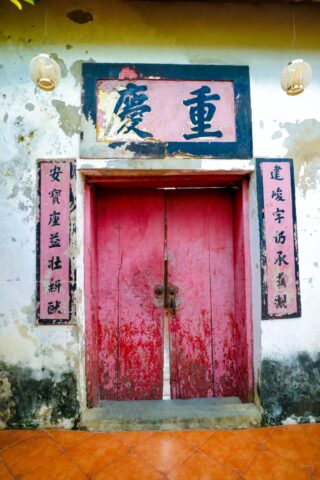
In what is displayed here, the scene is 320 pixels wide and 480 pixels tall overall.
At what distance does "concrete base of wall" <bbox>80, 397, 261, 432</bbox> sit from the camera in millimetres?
2688

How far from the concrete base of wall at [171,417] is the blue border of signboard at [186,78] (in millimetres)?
2498

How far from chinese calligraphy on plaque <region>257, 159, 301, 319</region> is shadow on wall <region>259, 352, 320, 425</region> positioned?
501 mm

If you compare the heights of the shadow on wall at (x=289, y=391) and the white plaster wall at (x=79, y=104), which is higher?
the white plaster wall at (x=79, y=104)

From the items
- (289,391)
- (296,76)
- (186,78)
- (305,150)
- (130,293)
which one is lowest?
(289,391)

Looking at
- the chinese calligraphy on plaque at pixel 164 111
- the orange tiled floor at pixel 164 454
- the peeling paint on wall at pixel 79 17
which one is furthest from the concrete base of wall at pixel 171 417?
the peeling paint on wall at pixel 79 17

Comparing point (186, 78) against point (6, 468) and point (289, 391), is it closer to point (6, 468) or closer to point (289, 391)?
point (289, 391)

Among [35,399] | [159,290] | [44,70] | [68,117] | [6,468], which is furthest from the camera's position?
[159,290]

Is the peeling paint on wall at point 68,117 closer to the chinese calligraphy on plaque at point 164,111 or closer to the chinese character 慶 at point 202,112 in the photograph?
the chinese calligraphy on plaque at point 164,111

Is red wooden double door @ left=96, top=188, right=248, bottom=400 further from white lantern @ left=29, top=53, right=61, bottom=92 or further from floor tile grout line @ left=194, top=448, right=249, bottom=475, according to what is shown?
white lantern @ left=29, top=53, right=61, bottom=92

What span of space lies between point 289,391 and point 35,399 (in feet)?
7.92

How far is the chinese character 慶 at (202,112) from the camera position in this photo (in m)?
2.88

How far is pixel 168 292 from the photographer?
3.21 metres

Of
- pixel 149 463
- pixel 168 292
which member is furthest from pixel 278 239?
pixel 149 463

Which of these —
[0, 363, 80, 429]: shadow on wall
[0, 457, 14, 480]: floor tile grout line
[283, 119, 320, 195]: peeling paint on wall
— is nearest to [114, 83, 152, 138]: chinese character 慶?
[283, 119, 320, 195]: peeling paint on wall
